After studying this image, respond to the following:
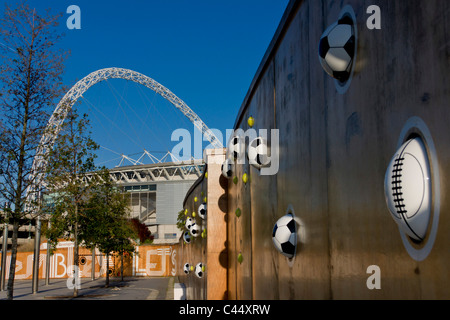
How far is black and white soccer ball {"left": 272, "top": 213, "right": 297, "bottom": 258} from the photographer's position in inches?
189

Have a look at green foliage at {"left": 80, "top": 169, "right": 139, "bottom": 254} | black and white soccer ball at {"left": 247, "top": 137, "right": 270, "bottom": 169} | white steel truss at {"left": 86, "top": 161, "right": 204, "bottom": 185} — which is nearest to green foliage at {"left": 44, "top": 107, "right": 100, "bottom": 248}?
green foliage at {"left": 80, "top": 169, "right": 139, "bottom": 254}

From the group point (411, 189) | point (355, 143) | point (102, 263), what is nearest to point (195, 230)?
point (355, 143)

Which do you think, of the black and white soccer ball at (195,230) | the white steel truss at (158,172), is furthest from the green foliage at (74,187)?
the white steel truss at (158,172)

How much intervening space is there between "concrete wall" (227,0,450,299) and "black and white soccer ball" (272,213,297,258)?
0.14 metres

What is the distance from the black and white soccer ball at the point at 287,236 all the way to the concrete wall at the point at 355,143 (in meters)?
0.14

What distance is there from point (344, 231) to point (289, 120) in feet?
6.50

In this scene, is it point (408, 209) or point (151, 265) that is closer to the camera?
point (408, 209)

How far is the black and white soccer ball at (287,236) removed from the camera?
4805 millimetres

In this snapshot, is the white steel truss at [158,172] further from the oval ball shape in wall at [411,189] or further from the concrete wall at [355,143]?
the oval ball shape in wall at [411,189]

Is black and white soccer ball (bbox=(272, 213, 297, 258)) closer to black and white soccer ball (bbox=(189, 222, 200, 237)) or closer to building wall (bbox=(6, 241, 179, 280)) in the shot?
black and white soccer ball (bbox=(189, 222, 200, 237))

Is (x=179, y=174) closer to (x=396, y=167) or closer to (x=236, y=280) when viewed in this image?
(x=236, y=280)
